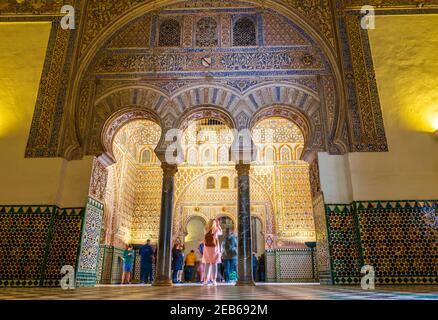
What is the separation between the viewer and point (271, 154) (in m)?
11.8

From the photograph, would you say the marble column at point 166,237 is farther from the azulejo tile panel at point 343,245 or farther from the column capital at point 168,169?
the azulejo tile panel at point 343,245

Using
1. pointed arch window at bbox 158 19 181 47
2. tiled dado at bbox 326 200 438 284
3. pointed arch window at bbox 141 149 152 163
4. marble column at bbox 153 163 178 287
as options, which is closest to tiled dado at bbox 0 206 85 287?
marble column at bbox 153 163 178 287

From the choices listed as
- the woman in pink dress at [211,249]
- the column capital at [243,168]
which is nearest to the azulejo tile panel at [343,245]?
the column capital at [243,168]

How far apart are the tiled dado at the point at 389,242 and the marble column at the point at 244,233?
1.27m

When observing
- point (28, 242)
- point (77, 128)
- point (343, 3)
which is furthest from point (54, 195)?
point (343, 3)

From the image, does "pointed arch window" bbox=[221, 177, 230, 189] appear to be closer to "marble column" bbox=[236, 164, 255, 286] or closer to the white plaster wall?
"marble column" bbox=[236, 164, 255, 286]

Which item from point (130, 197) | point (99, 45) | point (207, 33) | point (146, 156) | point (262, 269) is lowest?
point (262, 269)

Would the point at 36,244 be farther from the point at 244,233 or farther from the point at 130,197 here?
the point at 130,197

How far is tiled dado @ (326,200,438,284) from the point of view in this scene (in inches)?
181

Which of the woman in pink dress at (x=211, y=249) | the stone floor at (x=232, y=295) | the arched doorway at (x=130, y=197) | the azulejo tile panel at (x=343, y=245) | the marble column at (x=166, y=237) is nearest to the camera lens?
the stone floor at (x=232, y=295)

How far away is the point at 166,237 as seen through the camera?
18.2 feet

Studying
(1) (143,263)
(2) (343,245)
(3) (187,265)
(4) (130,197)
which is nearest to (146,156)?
(4) (130,197)

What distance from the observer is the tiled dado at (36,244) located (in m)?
4.81

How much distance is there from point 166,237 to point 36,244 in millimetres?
1929
